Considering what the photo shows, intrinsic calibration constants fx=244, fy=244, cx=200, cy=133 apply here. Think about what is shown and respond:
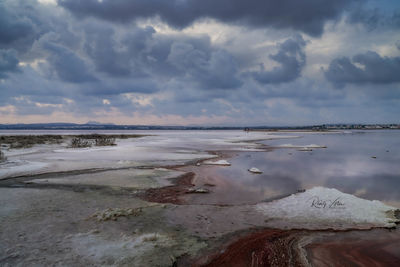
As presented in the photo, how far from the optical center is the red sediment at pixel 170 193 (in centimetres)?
1228

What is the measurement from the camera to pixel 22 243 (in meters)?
7.11

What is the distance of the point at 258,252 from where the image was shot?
7121 millimetres

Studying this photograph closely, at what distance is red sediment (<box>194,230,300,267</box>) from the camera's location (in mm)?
6586

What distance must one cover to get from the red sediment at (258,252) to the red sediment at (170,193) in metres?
4.94

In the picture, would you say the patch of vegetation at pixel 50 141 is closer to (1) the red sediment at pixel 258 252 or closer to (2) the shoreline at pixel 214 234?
(2) the shoreline at pixel 214 234

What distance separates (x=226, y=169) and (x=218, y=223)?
494 inches

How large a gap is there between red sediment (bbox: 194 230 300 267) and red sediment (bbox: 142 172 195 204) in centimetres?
494

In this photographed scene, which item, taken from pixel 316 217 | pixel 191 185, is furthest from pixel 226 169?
pixel 316 217

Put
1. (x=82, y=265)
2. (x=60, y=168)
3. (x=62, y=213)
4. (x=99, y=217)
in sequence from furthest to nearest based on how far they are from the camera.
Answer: (x=60, y=168)
(x=62, y=213)
(x=99, y=217)
(x=82, y=265)

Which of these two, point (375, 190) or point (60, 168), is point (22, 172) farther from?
point (375, 190)

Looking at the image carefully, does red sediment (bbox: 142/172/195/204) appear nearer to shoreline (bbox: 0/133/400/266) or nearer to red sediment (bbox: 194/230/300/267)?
shoreline (bbox: 0/133/400/266)

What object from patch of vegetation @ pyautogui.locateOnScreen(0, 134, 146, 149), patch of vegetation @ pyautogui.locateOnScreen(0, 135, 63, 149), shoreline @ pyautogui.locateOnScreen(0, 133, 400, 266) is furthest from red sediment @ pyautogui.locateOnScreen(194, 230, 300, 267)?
patch of vegetation @ pyautogui.locateOnScreen(0, 135, 63, 149)

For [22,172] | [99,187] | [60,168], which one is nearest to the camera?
[99,187]

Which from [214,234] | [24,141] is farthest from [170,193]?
[24,141]
